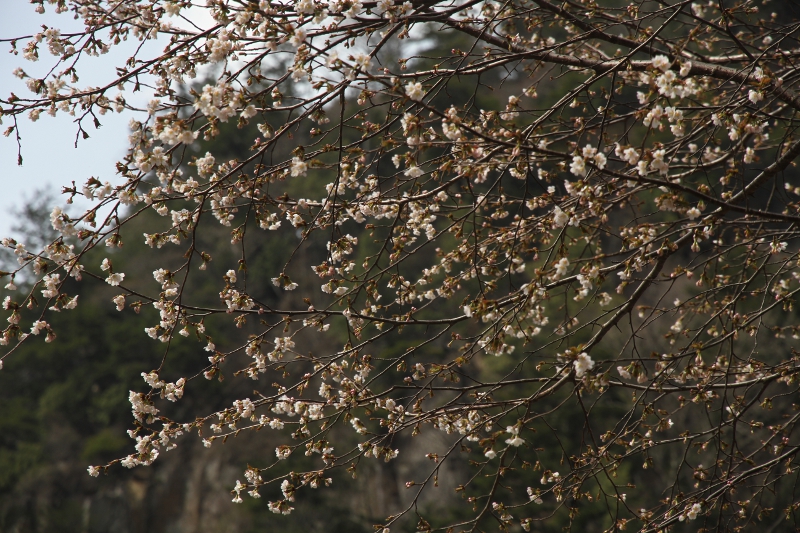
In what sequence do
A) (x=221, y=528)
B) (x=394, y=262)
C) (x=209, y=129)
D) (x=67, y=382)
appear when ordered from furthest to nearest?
(x=67, y=382), (x=221, y=528), (x=394, y=262), (x=209, y=129)

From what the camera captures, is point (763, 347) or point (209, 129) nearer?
point (209, 129)

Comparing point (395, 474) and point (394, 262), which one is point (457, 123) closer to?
point (394, 262)

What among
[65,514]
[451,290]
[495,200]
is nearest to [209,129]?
[451,290]

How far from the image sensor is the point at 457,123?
2.22 metres

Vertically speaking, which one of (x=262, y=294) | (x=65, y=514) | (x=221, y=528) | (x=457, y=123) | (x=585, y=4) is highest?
(x=262, y=294)

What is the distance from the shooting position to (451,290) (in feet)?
11.1

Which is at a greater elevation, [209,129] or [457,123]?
[209,129]

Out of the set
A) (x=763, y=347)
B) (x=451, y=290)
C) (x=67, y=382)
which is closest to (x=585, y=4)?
(x=451, y=290)

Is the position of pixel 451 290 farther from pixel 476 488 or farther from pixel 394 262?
pixel 476 488

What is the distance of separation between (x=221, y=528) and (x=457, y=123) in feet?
51.4

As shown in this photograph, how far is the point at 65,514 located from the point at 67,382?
11.9 feet

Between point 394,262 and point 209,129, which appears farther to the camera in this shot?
point 394,262

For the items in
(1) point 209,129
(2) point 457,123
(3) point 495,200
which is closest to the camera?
(2) point 457,123

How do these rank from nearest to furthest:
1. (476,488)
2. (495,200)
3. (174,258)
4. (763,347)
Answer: (495,200) → (763,347) → (476,488) → (174,258)
